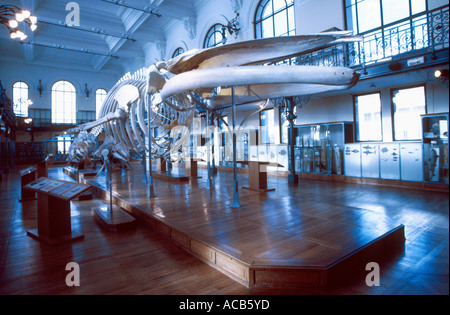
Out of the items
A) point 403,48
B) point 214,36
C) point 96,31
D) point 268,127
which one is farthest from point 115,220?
point 96,31

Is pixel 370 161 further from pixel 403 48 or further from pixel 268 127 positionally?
pixel 268 127

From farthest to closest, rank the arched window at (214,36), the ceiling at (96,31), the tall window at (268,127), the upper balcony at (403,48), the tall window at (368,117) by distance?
1. the ceiling at (96,31)
2. the arched window at (214,36)
3. the tall window at (268,127)
4. the tall window at (368,117)
5. the upper balcony at (403,48)

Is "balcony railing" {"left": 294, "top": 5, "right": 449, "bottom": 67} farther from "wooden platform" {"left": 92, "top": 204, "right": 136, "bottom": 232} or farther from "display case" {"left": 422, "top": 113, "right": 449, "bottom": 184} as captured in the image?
"wooden platform" {"left": 92, "top": 204, "right": 136, "bottom": 232}

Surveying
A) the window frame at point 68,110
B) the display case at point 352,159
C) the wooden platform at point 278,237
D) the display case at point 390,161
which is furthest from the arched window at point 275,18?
the window frame at point 68,110

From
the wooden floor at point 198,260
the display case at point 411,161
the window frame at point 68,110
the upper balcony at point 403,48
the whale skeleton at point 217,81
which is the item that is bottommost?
the wooden floor at point 198,260

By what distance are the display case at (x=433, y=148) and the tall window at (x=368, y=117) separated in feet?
6.51

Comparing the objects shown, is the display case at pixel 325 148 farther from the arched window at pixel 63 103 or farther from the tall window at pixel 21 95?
the tall window at pixel 21 95

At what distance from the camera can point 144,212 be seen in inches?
182

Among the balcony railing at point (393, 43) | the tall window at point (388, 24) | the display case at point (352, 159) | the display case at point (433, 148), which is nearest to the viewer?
the display case at point (433, 148)

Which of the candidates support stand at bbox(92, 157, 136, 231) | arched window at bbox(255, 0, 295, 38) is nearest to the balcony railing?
arched window at bbox(255, 0, 295, 38)

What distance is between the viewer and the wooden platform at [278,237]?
2537 mm

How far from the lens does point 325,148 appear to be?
9594 millimetres

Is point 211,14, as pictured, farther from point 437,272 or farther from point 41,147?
point 41,147
